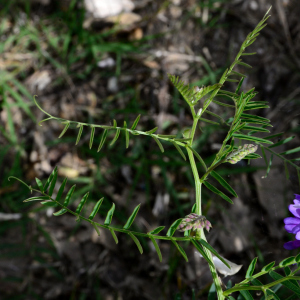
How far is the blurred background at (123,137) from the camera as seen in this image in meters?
2.07

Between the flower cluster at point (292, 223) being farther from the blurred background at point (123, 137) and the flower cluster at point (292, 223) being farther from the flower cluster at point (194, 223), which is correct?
the blurred background at point (123, 137)

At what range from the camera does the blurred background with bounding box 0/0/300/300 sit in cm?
207

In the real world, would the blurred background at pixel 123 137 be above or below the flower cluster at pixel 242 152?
below

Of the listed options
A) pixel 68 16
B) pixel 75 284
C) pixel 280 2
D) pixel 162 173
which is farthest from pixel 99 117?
pixel 280 2

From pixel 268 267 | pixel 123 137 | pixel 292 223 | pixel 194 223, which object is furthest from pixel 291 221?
pixel 123 137

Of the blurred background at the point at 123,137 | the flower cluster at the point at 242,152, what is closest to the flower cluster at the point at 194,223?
the flower cluster at the point at 242,152

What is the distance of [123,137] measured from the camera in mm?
2381

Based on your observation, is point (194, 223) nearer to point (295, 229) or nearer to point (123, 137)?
point (295, 229)

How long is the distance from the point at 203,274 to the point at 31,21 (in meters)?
2.14

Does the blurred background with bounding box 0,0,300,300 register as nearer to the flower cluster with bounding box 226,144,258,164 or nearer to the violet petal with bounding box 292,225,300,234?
the violet petal with bounding box 292,225,300,234

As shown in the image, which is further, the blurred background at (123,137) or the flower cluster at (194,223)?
the blurred background at (123,137)

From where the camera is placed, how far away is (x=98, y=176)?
7.56ft

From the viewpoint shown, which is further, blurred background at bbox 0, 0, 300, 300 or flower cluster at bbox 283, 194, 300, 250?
blurred background at bbox 0, 0, 300, 300

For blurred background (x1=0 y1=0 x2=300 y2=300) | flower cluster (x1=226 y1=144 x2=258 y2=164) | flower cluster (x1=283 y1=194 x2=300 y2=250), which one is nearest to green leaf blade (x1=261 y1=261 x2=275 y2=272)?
flower cluster (x1=283 y1=194 x2=300 y2=250)
